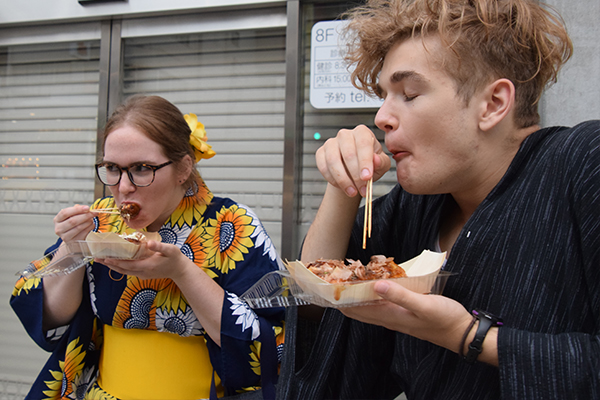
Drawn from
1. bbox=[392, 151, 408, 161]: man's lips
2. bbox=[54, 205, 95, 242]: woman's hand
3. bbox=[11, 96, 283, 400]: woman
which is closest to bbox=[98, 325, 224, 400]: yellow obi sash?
bbox=[11, 96, 283, 400]: woman

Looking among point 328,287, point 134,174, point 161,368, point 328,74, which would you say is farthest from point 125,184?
point 328,74

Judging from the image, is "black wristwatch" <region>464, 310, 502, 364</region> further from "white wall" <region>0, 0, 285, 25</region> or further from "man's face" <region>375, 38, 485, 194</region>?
"white wall" <region>0, 0, 285, 25</region>

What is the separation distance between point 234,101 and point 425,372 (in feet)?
9.33

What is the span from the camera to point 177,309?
1.78 m

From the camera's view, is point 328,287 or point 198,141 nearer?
point 328,287

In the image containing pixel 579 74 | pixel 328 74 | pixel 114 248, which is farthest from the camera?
pixel 328 74

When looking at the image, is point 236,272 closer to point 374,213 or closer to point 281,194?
point 374,213

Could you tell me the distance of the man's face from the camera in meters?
1.16

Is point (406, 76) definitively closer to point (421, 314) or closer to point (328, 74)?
point (421, 314)

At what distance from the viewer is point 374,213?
1.62 meters

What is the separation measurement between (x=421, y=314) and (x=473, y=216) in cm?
39

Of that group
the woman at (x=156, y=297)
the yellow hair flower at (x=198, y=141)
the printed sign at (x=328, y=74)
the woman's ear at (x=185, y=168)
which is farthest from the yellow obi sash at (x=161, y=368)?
the printed sign at (x=328, y=74)

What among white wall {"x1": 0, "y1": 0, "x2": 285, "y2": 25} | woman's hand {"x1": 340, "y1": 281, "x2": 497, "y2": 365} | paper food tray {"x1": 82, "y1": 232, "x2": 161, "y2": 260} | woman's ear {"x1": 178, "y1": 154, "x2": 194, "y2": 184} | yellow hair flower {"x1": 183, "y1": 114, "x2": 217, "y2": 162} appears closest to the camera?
woman's hand {"x1": 340, "y1": 281, "x2": 497, "y2": 365}

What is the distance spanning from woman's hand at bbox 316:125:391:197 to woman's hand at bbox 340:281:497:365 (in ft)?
1.23
